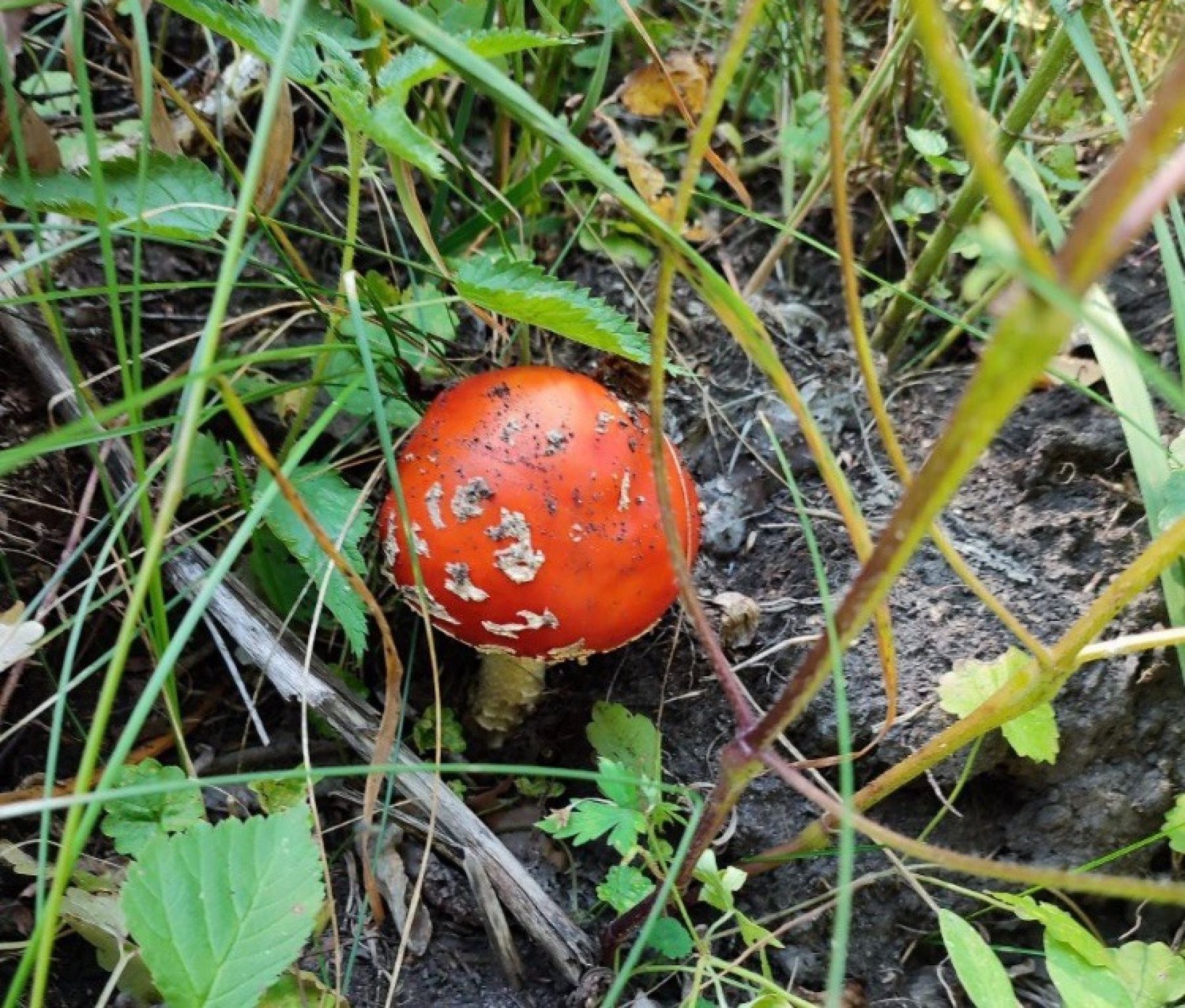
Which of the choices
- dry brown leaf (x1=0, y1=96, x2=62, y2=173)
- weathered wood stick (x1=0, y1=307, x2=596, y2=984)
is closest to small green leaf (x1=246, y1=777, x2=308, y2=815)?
weathered wood stick (x1=0, y1=307, x2=596, y2=984)

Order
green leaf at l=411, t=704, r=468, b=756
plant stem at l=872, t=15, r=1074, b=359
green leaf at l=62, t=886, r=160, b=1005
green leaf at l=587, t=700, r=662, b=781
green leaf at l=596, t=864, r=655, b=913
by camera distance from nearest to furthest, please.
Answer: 1. green leaf at l=62, t=886, r=160, b=1005
2. green leaf at l=596, t=864, r=655, b=913
3. plant stem at l=872, t=15, r=1074, b=359
4. green leaf at l=587, t=700, r=662, b=781
5. green leaf at l=411, t=704, r=468, b=756

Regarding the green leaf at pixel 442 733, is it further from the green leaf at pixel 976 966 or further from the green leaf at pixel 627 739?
the green leaf at pixel 976 966

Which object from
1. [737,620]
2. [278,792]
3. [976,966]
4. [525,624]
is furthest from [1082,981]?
[278,792]

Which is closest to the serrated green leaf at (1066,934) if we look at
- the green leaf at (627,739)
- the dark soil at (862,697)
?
the dark soil at (862,697)

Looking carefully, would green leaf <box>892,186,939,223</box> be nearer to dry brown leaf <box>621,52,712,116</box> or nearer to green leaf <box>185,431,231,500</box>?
dry brown leaf <box>621,52,712,116</box>

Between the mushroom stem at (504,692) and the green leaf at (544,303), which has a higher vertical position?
the green leaf at (544,303)

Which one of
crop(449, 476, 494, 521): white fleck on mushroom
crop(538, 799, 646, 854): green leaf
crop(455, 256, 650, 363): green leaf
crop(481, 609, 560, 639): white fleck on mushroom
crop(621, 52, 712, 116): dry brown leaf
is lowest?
crop(538, 799, 646, 854): green leaf

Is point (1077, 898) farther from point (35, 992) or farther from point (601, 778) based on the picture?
point (35, 992)
